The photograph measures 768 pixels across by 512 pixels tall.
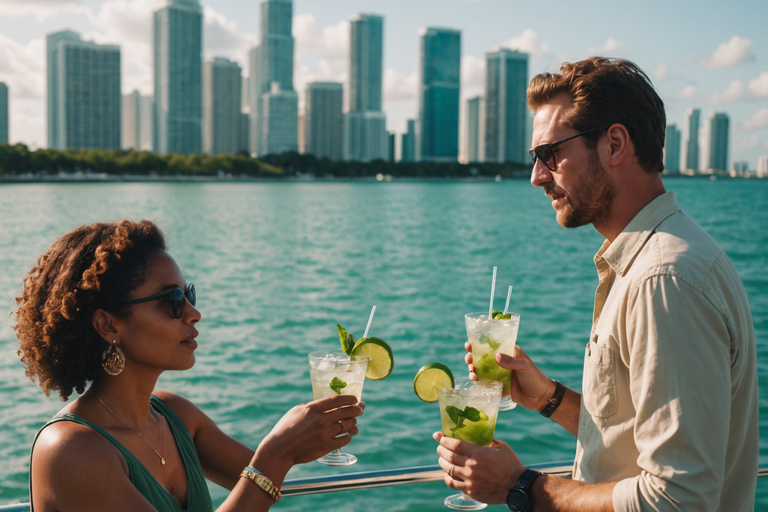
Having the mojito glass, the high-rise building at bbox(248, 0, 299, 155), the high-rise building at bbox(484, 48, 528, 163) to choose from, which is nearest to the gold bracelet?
the mojito glass

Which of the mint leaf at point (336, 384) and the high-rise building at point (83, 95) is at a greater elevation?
the high-rise building at point (83, 95)

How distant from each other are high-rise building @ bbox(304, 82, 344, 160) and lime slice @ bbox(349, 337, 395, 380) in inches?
6056

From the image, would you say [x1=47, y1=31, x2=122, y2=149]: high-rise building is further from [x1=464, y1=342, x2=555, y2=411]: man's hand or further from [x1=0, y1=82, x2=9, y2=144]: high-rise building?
[x1=464, y1=342, x2=555, y2=411]: man's hand

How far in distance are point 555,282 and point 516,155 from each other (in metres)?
131

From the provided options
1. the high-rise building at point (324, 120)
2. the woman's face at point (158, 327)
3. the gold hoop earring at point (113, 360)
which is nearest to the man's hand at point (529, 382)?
the woman's face at point (158, 327)

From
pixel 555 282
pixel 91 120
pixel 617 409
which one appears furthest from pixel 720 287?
pixel 91 120

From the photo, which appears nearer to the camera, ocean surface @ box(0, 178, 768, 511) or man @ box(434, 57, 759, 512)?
man @ box(434, 57, 759, 512)

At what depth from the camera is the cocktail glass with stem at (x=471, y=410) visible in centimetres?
226

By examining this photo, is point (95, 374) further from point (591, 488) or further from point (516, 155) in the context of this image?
point (516, 155)

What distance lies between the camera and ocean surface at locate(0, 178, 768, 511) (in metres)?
8.41

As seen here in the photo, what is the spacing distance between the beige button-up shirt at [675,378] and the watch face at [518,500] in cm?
22

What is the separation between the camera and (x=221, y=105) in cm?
16475

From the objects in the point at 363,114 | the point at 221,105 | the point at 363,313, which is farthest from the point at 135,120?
the point at 363,313

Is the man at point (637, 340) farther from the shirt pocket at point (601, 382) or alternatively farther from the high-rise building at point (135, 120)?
the high-rise building at point (135, 120)
